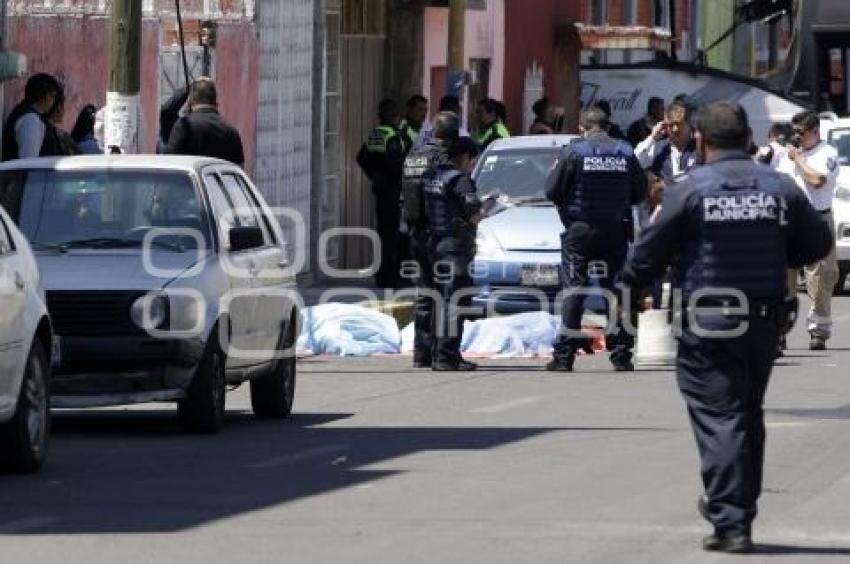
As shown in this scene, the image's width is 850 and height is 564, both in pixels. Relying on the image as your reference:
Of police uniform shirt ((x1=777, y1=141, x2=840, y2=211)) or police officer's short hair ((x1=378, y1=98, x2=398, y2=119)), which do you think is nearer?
police uniform shirt ((x1=777, y1=141, x2=840, y2=211))

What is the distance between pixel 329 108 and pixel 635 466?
55.6 feet

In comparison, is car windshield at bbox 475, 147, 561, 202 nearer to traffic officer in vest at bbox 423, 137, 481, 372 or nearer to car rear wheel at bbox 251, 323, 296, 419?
traffic officer in vest at bbox 423, 137, 481, 372

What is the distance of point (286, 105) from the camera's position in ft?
90.3

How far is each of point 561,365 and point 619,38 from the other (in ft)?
74.6

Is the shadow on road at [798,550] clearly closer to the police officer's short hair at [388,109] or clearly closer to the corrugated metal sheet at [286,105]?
the corrugated metal sheet at [286,105]

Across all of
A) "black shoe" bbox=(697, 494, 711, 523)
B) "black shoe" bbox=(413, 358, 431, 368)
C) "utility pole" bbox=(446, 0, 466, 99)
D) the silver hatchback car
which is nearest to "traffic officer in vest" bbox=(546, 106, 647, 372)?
"black shoe" bbox=(413, 358, 431, 368)

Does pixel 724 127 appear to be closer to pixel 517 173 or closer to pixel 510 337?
pixel 510 337

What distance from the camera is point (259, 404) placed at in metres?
15.8

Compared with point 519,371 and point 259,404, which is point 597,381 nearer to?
point 519,371

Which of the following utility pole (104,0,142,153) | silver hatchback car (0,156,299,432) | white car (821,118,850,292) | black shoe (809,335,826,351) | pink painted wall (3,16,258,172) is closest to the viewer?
silver hatchback car (0,156,299,432)

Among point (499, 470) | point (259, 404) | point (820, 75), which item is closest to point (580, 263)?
point (259, 404)

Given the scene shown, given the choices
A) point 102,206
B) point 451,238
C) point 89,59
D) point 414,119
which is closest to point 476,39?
point 414,119

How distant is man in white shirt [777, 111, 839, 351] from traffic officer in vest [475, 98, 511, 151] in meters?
6.79

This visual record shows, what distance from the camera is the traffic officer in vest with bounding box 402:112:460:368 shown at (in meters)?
19.1
